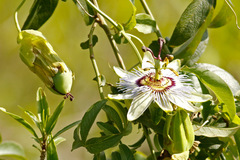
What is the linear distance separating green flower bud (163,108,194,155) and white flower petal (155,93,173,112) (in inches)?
0.6

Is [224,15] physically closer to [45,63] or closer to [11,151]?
[45,63]

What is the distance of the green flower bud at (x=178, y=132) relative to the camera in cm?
86

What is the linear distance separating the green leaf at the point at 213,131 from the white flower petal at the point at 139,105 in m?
0.13

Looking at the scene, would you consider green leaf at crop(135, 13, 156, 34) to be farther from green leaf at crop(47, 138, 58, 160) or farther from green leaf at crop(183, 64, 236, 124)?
green leaf at crop(47, 138, 58, 160)

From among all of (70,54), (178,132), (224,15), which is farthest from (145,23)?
(70,54)

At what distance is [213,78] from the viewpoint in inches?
36.9

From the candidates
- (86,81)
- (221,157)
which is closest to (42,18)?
(221,157)

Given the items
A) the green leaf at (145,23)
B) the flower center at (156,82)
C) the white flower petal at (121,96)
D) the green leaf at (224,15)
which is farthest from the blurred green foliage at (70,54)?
the white flower petal at (121,96)

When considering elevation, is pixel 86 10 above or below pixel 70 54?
above

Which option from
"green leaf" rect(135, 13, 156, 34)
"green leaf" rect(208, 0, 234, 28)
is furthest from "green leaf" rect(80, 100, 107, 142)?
"green leaf" rect(208, 0, 234, 28)

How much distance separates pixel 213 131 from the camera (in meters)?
0.94

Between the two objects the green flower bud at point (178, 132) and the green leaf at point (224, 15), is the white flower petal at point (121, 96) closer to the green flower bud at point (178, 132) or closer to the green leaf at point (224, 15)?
the green flower bud at point (178, 132)

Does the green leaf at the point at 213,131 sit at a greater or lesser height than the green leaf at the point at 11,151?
lesser

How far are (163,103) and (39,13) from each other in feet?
1.53
